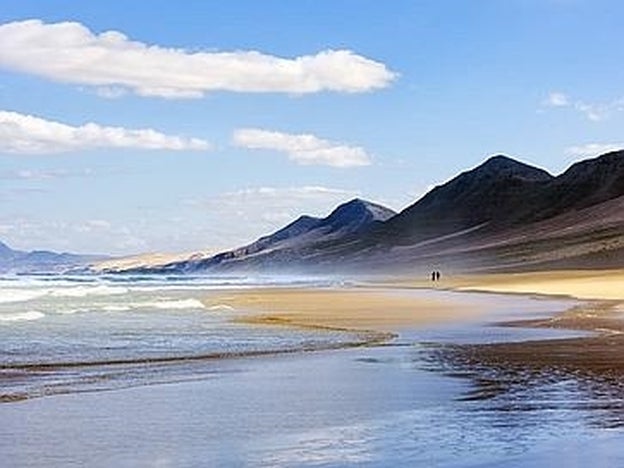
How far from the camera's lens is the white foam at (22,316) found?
36.0 meters

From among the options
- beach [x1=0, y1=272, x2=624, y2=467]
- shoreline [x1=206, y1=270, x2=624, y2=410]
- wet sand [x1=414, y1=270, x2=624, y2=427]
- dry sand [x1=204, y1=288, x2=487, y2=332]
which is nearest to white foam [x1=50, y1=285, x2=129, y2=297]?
dry sand [x1=204, y1=288, x2=487, y2=332]

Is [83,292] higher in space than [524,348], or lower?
higher

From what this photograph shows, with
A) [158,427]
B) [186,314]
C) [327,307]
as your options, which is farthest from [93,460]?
[327,307]

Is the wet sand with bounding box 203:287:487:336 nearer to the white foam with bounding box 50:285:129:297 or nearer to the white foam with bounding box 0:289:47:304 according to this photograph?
the white foam with bounding box 0:289:47:304

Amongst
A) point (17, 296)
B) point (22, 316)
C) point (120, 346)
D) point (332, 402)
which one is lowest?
point (332, 402)

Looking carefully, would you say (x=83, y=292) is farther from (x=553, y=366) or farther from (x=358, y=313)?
(x=553, y=366)

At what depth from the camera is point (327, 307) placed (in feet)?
156

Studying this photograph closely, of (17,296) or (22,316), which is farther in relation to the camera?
(17,296)

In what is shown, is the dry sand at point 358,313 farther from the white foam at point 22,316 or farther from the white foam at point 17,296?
the white foam at point 17,296

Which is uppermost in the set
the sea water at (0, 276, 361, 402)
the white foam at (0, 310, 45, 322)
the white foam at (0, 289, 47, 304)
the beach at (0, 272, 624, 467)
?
the white foam at (0, 289, 47, 304)

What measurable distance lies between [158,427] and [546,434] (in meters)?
4.70

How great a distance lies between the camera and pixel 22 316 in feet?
125

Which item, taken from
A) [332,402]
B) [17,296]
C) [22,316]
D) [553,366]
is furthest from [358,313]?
[17,296]

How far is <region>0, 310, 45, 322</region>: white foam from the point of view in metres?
36.0
